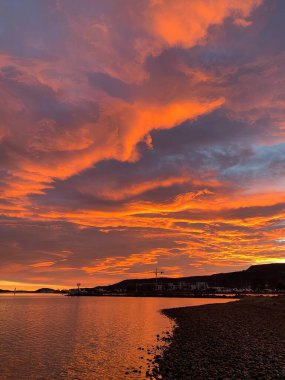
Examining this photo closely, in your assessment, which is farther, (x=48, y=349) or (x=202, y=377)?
(x=48, y=349)

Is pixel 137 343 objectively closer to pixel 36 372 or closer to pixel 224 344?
pixel 224 344

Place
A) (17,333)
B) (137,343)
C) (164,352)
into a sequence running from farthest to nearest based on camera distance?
(17,333)
(137,343)
(164,352)

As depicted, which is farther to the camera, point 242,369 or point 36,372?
point 36,372

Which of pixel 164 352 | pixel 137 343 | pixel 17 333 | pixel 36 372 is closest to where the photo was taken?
pixel 36 372

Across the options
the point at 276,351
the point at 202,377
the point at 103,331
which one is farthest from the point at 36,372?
the point at 103,331

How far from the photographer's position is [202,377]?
22.3 m

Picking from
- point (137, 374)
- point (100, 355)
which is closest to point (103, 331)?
point (100, 355)

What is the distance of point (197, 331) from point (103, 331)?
16.1 metres

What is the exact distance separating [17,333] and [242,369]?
40.5 metres

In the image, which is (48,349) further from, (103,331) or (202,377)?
(202,377)

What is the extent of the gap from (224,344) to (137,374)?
11.9 meters

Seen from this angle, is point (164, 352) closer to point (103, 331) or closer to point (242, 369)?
point (242, 369)

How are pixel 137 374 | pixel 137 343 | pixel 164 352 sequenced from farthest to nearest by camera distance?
pixel 137 343, pixel 164 352, pixel 137 374

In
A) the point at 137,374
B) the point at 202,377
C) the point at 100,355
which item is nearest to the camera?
the point at 202,377
